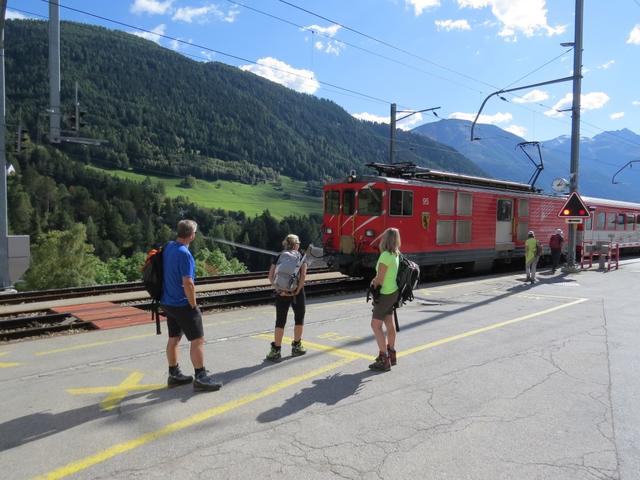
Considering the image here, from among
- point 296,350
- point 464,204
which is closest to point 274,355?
point 296,350

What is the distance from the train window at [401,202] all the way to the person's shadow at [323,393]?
8037mm

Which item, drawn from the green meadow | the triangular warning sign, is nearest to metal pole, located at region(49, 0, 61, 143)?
the triangular warning sign

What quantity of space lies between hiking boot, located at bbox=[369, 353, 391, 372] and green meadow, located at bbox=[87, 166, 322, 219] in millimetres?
99792

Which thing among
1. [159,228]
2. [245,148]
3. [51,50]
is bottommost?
[159,228]

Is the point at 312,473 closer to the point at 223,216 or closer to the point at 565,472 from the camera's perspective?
the point at 565,472

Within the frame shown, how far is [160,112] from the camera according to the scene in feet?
492

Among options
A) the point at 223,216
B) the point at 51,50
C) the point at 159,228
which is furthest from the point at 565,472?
the point at 223,216

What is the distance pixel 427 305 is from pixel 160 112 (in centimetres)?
15312

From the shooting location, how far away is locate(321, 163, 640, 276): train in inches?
527

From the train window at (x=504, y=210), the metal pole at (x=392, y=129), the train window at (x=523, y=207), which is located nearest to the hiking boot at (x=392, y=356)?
the train window at (x=504, y=210)

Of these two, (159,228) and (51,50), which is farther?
A: (159,228)

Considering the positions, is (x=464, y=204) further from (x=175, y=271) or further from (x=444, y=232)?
(x=175, y=271)

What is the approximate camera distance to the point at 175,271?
502cm

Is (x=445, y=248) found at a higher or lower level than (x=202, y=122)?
lower
